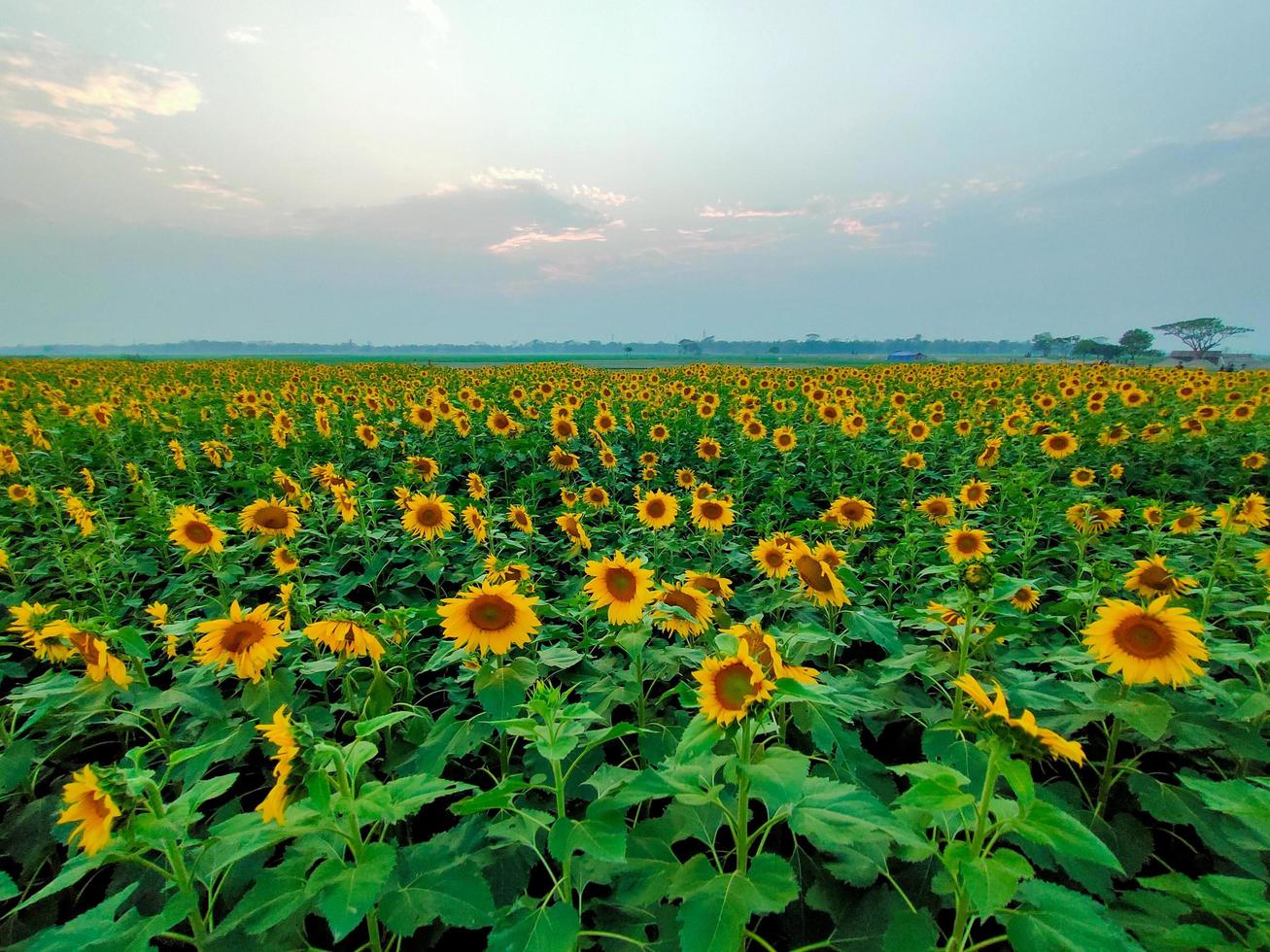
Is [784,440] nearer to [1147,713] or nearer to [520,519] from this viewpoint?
[520,519]

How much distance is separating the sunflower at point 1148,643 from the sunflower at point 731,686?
1.38 metres

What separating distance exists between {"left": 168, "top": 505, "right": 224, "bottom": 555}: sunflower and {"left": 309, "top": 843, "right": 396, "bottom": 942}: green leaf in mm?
3216

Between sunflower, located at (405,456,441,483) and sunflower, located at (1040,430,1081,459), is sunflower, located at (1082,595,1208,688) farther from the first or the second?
sunflower, located at (1040,430,1081,459)

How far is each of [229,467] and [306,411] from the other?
4.72m

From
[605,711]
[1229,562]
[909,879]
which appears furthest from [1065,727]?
[1229,562]

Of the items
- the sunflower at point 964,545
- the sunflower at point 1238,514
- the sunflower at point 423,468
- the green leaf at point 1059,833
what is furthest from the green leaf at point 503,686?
the sunflower at point 423,468

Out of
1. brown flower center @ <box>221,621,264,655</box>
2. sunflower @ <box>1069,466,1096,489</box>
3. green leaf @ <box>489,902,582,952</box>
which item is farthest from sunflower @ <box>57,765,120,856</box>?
sunflower @ <box>1069,466,1096,489</box>

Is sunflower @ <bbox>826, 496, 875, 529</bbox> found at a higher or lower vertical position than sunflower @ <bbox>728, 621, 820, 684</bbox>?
lower

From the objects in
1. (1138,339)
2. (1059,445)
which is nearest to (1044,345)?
(1138,339)

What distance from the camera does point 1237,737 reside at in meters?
2.10

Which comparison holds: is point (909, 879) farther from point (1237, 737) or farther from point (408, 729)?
point (408, 729)

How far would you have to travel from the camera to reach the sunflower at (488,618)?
2436 mm

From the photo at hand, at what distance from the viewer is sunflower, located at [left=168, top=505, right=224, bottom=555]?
385cm

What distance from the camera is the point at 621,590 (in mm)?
2818
